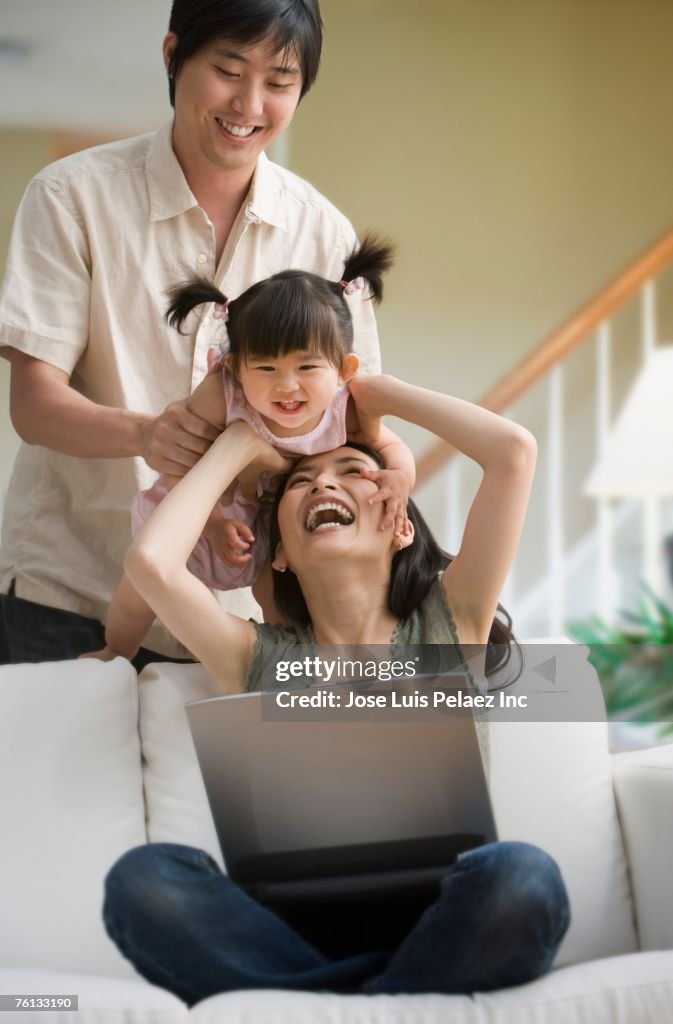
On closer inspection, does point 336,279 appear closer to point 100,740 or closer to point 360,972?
point 100,740

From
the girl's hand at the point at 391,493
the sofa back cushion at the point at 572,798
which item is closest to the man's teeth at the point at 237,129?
the girl's hand at the point at 391,493

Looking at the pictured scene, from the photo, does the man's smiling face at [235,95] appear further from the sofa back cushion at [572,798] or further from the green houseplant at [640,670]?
the green houseplant at [640,670]

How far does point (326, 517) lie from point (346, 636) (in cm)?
15

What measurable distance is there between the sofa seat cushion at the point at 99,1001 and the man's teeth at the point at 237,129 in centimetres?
96

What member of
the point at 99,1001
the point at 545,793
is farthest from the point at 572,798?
the point at 99,1001

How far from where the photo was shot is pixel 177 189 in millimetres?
1486

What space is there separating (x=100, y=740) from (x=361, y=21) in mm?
2701

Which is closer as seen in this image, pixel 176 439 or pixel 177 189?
pixel 176 439

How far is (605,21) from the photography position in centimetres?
350

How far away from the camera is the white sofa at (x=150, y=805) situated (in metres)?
1.29

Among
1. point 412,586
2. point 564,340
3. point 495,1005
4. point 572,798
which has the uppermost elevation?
point 564,340

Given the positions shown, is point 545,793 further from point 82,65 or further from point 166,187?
point 82,65

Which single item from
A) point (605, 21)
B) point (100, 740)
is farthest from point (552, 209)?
point (100, 740)

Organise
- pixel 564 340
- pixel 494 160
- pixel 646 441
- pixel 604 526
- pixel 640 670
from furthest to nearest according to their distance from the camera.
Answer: pixel 494 160 → pixel 604 526 → pixel 564 340 → pixel 640 670 → pixel 646 441
